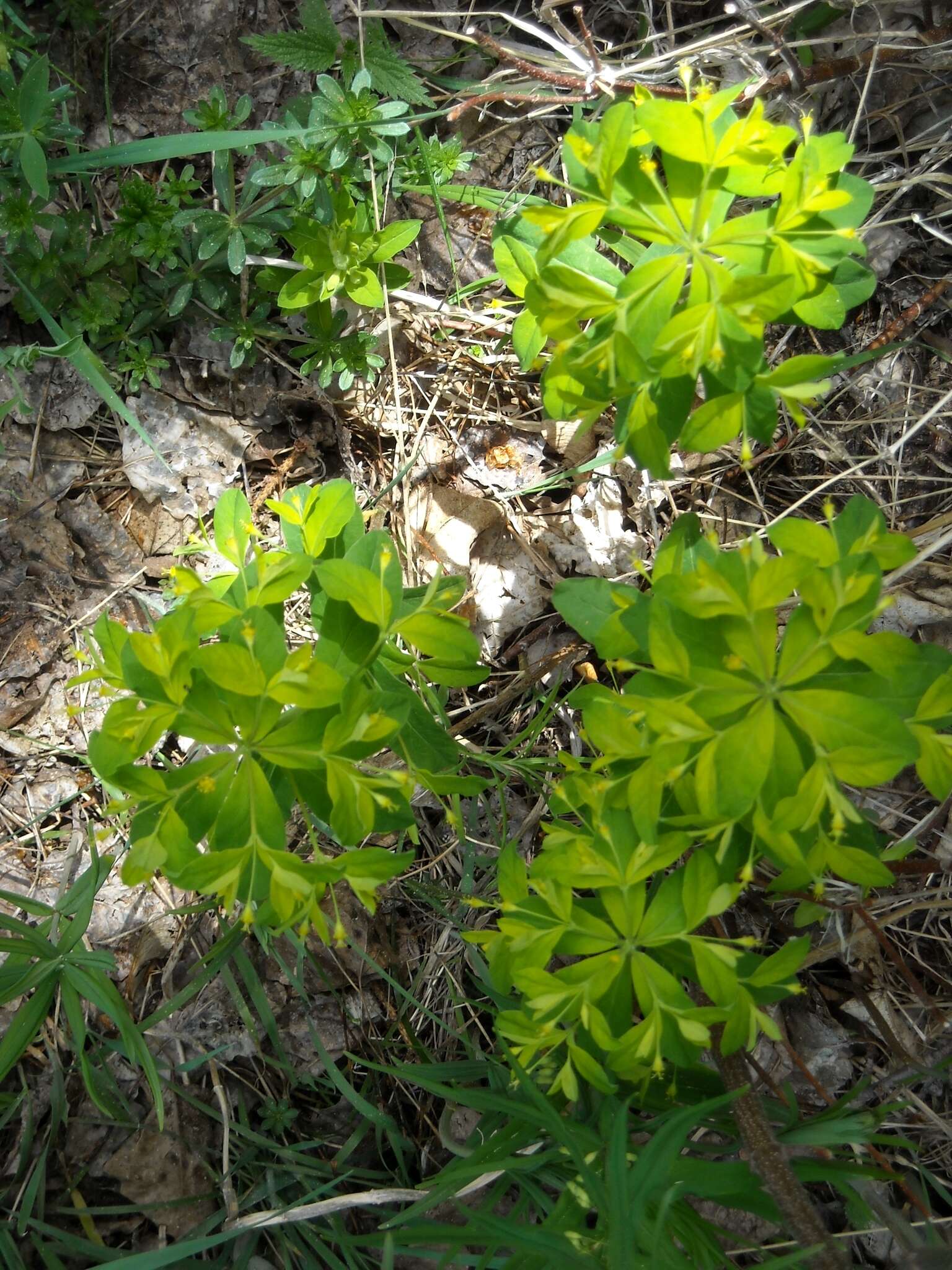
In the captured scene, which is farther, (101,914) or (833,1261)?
(101,914)

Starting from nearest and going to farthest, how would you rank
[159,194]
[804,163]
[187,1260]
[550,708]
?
[804,163], [187,1260], [550,708], [159,194]

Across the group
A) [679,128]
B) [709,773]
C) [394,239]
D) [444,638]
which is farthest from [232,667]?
[394,239]

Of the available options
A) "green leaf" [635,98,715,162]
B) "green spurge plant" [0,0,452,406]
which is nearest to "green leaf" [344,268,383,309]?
"green spurge plant" [0,0,452,406]

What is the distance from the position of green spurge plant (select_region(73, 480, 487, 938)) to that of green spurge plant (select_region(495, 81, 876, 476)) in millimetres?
536

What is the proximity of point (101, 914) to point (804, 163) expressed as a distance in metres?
2.49

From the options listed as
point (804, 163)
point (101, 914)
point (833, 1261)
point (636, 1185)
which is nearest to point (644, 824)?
point (636, 1185)

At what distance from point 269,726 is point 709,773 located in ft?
2.59

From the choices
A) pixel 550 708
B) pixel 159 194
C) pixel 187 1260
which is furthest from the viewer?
pixel 159 194

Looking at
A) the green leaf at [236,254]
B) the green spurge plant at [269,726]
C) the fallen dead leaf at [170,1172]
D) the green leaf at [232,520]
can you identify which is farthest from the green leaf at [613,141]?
the fallen dead leaf at [170,1172]

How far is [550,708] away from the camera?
2.44 m

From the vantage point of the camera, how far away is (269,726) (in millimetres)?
1645

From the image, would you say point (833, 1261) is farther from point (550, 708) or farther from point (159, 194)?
point (159, 194)

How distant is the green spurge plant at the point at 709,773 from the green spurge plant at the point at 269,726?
0.33 m

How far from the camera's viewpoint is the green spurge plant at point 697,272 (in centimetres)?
158
